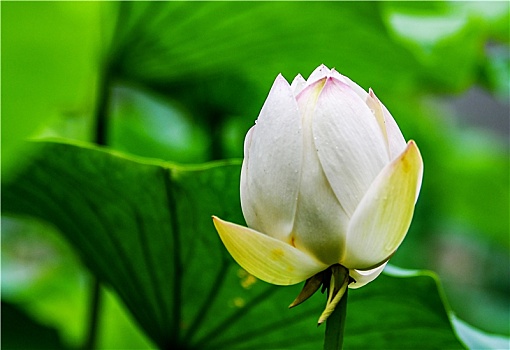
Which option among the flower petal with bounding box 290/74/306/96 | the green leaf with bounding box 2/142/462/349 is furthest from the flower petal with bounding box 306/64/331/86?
the green leaf with bounding box 2/142/462/349

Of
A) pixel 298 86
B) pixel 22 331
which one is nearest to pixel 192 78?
pixel 22 331

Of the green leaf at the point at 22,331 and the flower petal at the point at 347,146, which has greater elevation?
the flower petal at the point at 347,146

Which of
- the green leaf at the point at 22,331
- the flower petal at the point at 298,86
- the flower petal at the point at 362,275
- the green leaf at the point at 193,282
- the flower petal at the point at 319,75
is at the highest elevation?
the flower petal at the point at 319,75

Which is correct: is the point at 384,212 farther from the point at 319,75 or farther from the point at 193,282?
the point at 193,282

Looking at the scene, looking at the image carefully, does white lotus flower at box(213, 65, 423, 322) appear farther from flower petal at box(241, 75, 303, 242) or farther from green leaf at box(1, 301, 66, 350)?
green leaf at box(1, 301, 66, 350)

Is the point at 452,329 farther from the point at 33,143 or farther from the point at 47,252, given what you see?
the point at 47,252

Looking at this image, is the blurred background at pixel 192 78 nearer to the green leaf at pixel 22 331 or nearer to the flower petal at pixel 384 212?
the green leaf at pixel 22 331

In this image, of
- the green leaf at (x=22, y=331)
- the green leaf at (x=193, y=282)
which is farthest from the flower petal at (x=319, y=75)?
the green leaf at (x=22, y=331)
